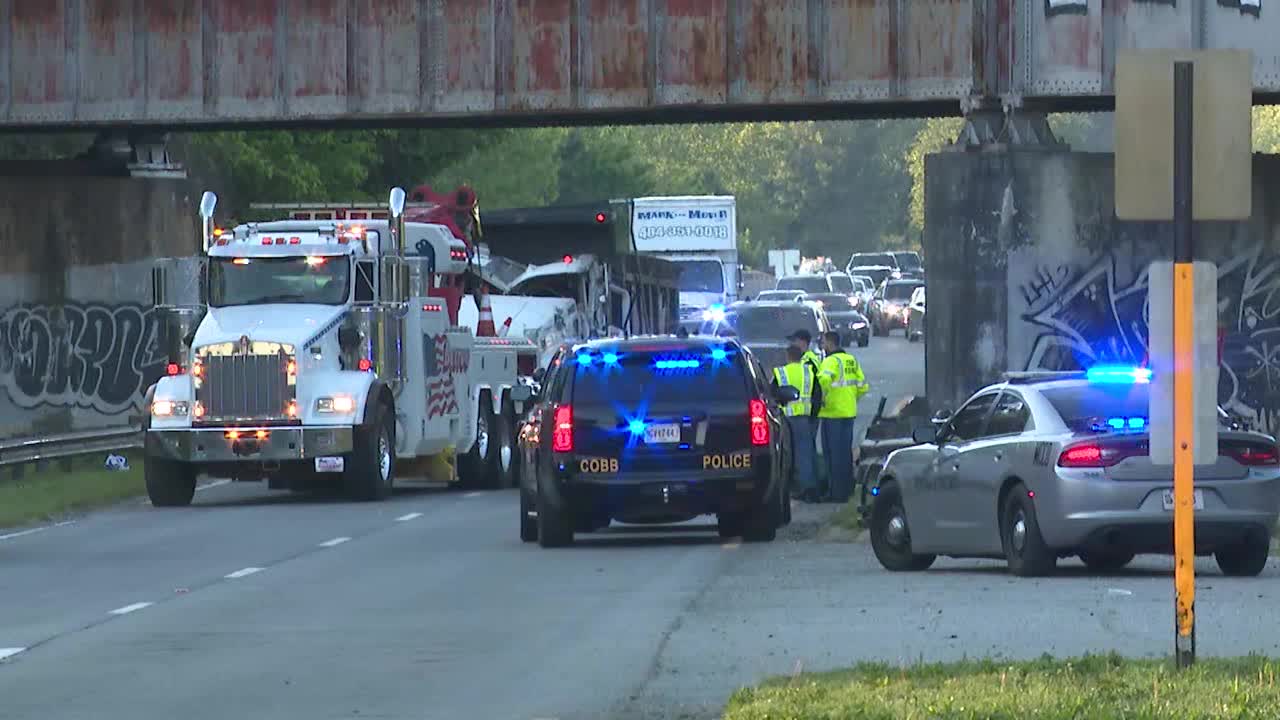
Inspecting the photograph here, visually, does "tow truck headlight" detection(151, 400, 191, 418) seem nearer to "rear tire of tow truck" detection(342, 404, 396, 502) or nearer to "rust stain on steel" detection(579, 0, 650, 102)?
"rear tire of tow truck" detection(342, 404, 396, 502)

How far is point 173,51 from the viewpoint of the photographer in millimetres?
36500

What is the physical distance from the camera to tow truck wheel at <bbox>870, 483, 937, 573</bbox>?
66.8ft

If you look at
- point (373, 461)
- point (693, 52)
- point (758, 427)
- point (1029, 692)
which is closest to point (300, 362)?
point (373, 461)

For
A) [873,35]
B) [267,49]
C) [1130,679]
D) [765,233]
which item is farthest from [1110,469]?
[765,233]

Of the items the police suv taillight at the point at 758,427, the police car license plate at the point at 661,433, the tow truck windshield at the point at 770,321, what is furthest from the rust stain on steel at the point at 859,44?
the tow truck windshield at the point at 770,321

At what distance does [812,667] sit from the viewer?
45.3 feet

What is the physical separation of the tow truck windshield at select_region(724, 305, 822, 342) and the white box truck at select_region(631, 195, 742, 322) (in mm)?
5796

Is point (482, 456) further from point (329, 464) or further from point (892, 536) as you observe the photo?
point (892, 536)

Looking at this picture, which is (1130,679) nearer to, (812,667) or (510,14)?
(812,667)

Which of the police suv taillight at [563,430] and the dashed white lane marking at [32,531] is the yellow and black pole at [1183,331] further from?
the dashed white lane marking at [32,531]

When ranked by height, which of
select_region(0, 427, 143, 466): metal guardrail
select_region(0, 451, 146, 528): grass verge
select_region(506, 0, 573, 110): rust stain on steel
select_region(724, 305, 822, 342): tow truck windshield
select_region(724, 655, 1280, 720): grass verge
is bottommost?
select_region(0, 451, 146, 528): grass verge

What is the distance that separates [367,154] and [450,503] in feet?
73.1

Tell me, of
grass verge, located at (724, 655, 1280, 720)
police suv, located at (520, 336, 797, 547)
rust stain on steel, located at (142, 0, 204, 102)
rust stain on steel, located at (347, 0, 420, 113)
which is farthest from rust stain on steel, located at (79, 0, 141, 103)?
grass verge, located at (724, 655, 1280, 720)

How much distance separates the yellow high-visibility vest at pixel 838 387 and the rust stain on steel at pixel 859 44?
6279 mm
